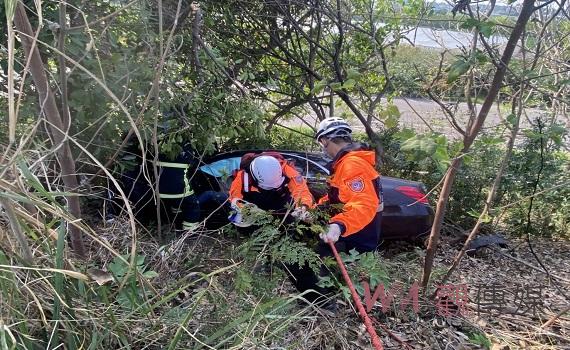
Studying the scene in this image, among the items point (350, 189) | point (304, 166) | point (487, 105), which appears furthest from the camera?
point (304, 166)

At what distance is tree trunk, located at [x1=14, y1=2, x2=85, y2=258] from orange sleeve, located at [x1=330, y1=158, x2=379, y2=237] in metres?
1.51

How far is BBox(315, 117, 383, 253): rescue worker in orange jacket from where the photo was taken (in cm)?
335

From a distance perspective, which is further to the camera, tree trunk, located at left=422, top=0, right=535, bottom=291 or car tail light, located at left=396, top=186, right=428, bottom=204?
car tail light, located at left=396, top=186, right=428, bottom=204

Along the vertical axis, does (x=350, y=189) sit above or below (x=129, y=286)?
below

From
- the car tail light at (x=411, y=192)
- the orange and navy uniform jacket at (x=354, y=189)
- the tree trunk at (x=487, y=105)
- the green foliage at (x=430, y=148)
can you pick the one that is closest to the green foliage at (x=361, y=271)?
the orange and navy uniform jacket at (x=354, y=189)

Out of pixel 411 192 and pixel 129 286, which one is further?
pixel 411 192

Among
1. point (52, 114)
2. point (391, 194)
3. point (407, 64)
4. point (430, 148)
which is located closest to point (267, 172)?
point (430, 148)

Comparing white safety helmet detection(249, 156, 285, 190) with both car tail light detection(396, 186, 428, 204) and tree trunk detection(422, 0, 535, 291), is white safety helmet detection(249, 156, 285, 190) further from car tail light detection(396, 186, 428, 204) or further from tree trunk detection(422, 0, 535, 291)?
car tail light detection(396, 186, 428, 204)

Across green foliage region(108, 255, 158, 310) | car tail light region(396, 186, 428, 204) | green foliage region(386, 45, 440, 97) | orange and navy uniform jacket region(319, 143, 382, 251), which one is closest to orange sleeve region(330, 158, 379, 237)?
orange and navy uniform jacket region(319, 143, 382, 251)

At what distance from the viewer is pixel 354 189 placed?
3.46 m

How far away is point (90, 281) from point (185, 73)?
2.62 meters

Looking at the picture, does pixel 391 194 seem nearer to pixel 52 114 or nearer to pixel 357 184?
pixel 357 184

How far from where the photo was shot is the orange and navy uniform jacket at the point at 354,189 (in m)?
3.37

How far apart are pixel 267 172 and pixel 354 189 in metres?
0.61
